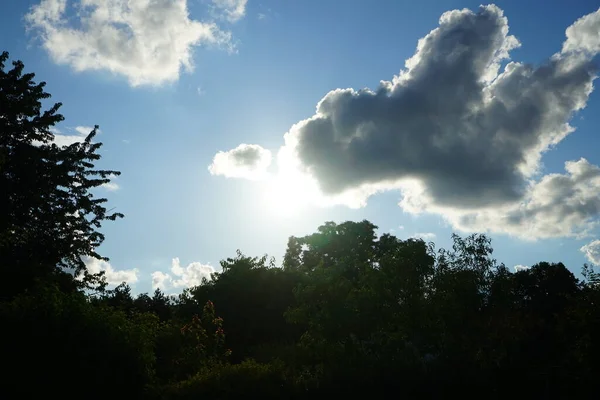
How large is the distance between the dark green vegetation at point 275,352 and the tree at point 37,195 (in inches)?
2.4

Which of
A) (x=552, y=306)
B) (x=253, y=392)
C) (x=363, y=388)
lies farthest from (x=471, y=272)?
(x=552, y=306)

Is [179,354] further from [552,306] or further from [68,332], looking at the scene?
[552,306]

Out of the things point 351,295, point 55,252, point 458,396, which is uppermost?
point 55,252

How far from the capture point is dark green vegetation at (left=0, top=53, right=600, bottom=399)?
1405 cm

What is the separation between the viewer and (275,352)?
91.5 feet

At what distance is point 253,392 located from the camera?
16.5 metres

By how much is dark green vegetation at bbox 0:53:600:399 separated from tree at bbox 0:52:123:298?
0.06 metres

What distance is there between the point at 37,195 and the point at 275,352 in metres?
15.2

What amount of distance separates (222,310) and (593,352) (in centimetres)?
2762

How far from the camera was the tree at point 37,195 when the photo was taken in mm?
20781

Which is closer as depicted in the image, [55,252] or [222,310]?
[55,252]

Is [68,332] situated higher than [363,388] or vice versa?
[68,332]

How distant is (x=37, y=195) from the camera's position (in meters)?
21.4

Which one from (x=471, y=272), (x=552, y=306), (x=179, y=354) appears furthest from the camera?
(x=552, y=306)
